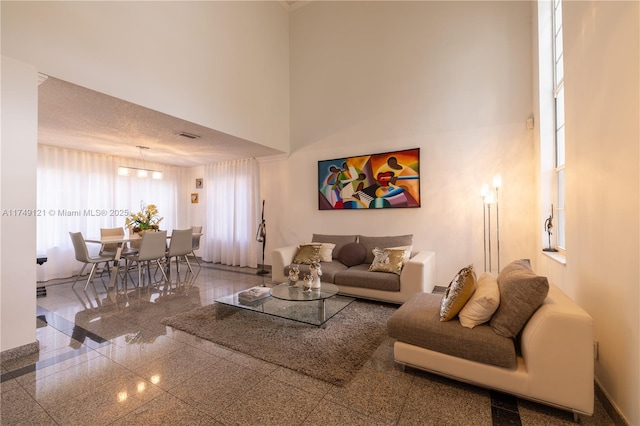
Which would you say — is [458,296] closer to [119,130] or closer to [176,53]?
[176,53]

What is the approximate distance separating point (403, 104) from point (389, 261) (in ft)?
8.46

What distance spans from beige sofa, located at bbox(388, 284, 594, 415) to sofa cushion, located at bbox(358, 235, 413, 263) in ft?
6.75

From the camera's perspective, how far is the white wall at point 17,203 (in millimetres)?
2180

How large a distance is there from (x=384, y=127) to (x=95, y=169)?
5.94 m

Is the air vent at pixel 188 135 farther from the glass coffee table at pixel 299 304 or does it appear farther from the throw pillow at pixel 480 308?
the throw pillow at pixel 480 308

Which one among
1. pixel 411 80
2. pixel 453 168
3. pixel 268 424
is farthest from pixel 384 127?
pixel 268 424

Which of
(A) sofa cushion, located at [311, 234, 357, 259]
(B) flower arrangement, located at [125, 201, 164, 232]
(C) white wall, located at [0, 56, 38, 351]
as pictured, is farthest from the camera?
(B) flower arrangement, located at [125, 201, 164, 232]

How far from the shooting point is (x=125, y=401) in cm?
A: 169

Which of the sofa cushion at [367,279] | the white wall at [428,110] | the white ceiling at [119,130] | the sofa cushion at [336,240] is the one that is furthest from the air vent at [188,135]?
the sofa cushion at [367,279]

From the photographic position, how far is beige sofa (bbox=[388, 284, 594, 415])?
4.72ft

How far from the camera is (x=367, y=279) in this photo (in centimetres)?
339

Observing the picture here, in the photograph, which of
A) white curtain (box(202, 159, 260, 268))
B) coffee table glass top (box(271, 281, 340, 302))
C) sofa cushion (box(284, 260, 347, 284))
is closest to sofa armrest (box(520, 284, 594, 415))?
coffee table glass top (box(271, 281, 340, 302))

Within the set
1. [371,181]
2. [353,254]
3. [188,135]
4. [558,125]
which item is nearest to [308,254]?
[353,254]

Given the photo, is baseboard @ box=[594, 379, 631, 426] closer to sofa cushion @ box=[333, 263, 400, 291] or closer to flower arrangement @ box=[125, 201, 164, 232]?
sofa cushion @ box=[333, 263, 400, 291]
